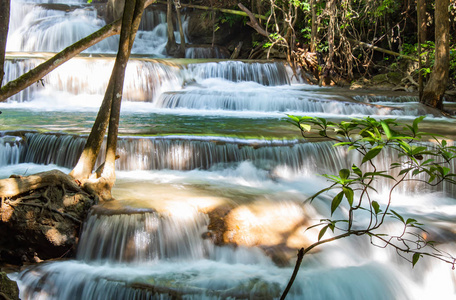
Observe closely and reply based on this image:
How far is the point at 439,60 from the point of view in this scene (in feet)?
32.0

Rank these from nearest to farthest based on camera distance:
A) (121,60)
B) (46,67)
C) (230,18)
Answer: (46,67), (121,60), (230,18)

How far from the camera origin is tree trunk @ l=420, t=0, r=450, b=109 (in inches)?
368

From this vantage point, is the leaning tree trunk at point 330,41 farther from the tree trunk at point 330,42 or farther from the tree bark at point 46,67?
the tree bark at point 46,67

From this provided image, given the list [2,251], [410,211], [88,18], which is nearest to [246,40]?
[88,18]

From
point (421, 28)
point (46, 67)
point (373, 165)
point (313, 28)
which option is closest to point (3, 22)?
point (46, 67)

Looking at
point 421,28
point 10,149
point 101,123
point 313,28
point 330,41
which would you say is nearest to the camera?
point 101,123

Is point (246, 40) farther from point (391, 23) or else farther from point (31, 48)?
point (31, 48)

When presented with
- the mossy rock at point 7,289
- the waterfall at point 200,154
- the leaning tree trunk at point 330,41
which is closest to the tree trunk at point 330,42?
the leaning tree trunk at point 330,41

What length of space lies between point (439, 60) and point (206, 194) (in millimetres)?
7170

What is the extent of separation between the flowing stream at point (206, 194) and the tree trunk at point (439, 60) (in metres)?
0.48

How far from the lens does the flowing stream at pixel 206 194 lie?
368 cm

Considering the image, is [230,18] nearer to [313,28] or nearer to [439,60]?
[313,28]

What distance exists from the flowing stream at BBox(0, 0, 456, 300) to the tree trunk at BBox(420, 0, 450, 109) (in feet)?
1.58

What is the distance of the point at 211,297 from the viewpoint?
335 centimetres
